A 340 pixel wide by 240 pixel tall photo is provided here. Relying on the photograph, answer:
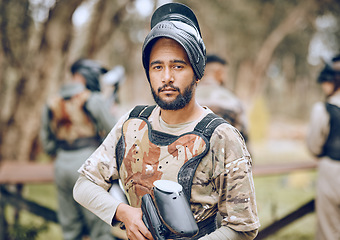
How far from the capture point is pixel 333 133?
379 centimetres

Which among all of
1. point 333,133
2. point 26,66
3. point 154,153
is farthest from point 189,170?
point 26,66

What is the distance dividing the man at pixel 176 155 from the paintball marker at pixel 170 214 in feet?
0.22

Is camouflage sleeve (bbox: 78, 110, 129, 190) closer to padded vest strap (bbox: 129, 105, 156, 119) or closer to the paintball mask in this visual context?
padded vest strap (bbox: 129, 105, 156, 119)

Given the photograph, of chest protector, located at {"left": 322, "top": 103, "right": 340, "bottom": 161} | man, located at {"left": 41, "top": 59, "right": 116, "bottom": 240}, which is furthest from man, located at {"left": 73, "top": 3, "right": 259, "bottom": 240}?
chest protector, located at {"left": 322, "top": 103, "right": 340, "bottom": 161}

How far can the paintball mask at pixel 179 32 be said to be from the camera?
156 centimetres

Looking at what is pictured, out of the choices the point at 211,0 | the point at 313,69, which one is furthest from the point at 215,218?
the point at 313,69

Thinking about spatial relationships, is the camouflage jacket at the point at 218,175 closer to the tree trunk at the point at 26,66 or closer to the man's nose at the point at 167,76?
the man's nose at the point at 167,76

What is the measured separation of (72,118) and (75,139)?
237mm

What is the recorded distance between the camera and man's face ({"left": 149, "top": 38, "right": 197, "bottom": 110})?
160 centimetres

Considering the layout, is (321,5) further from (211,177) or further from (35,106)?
(211,177)

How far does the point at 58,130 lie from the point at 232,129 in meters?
2.81

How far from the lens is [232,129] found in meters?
1.58

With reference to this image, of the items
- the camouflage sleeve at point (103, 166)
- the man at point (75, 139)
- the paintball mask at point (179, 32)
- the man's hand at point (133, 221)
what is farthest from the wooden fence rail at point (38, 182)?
the paintball mask at point (179, 32)

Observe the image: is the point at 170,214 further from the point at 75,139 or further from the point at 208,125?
the point at 75,139
